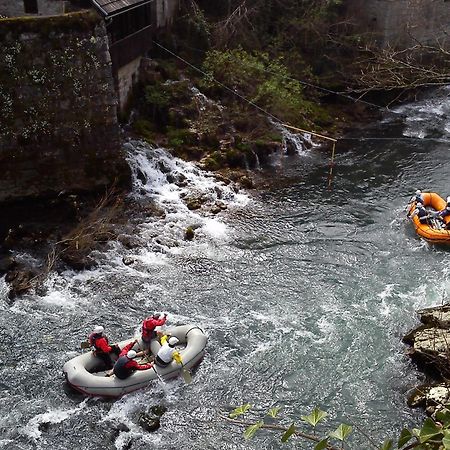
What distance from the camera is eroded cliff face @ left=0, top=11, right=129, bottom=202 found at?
14.0 m

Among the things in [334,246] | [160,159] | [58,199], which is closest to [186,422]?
[334,246]

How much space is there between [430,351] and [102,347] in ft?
21.1

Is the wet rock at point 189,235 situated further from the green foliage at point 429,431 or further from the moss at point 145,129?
the green foliage at point 429,431

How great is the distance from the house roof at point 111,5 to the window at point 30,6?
2.04m

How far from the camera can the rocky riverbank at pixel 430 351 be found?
988cm

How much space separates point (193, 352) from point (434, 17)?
20.4 metres

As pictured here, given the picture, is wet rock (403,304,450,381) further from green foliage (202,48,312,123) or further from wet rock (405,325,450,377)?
green foliage (202,48,312,123)

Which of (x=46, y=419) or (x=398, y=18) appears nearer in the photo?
(x=46, y=419)

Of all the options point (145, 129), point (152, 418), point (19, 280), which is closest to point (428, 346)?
point (152, 418)

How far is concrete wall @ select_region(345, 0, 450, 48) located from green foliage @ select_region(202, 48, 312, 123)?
18.8 ft

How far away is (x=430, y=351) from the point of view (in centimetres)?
1081

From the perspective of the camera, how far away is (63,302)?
12719mm

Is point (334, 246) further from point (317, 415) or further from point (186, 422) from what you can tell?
point (317, 415)

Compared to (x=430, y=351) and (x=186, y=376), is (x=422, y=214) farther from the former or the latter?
(x=186, y=376)
